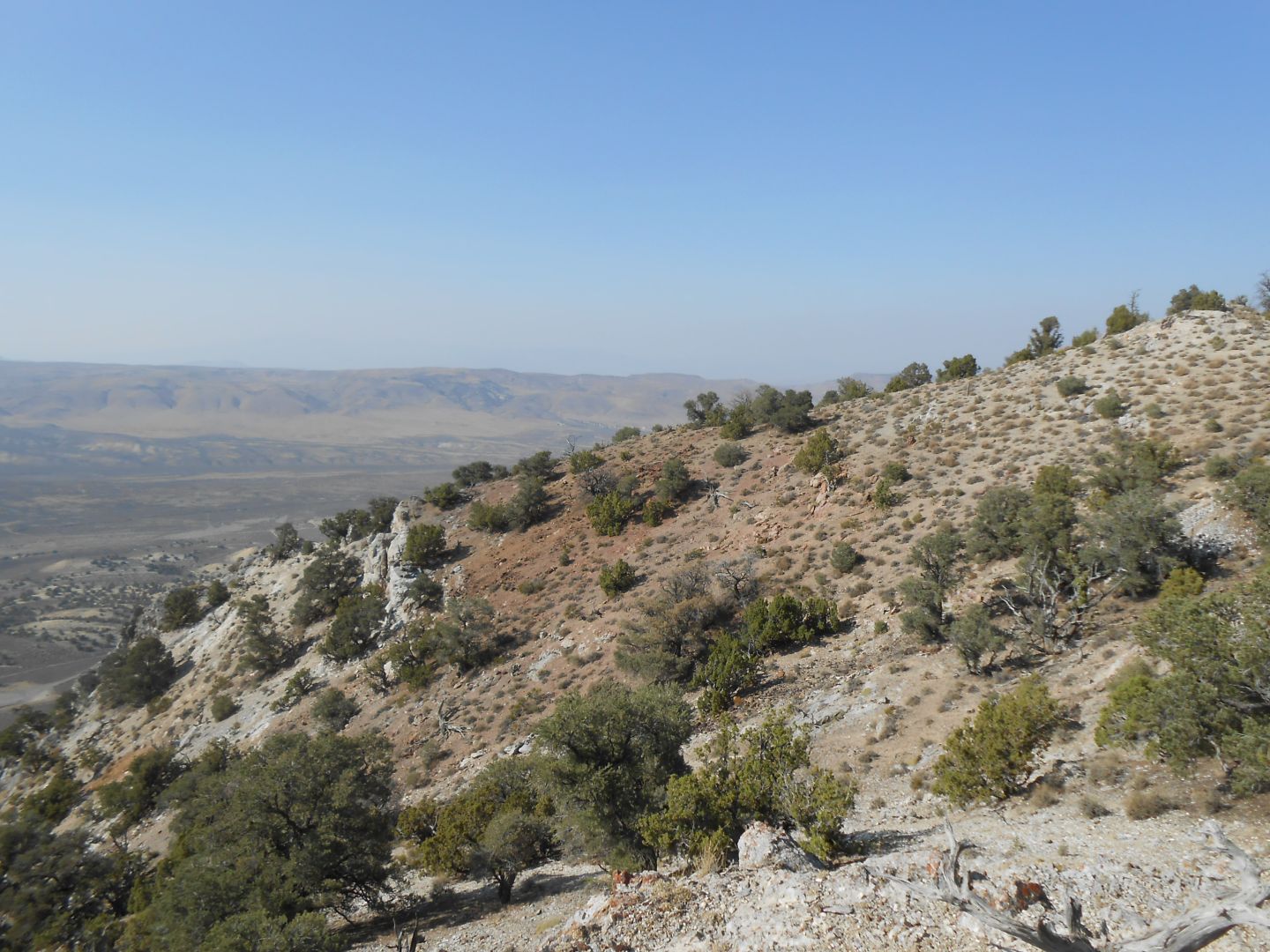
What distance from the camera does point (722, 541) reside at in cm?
3209

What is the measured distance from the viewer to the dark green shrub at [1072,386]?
32812 millimetres

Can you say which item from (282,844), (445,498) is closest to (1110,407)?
(282,844)

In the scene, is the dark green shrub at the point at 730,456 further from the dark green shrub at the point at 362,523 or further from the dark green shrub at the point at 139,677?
the dark green shrub at the point at 139,677

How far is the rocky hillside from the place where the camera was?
8.60 meters

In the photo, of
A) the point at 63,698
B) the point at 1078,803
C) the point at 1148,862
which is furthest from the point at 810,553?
the point at 63,698

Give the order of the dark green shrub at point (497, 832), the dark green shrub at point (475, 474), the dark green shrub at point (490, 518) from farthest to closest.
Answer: the dark green shrub at point (475, 474) → the dark green shrub at point (490, 518) → the dark green shrub at point (497, 832)

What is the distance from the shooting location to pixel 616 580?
30578 mm

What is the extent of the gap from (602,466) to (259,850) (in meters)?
31.7

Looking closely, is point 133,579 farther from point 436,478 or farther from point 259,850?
point 259,850

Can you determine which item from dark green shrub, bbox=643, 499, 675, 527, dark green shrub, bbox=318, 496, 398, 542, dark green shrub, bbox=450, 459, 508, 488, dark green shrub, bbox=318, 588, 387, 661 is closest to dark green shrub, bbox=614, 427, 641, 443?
dark green shrub, bbox=450, 459, 508, 488

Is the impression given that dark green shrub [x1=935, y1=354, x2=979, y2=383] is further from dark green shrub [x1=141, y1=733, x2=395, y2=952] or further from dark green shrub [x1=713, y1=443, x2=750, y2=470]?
dark green shrub [x1=141, y1=733, x2=395, y2=952]

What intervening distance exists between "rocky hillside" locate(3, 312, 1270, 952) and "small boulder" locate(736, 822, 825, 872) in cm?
8

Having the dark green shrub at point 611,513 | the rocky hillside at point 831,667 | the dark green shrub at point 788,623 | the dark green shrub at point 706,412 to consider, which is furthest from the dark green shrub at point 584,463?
the dark green shrub at point 788,623

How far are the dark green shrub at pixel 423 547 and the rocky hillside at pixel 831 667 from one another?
27.2 inches
